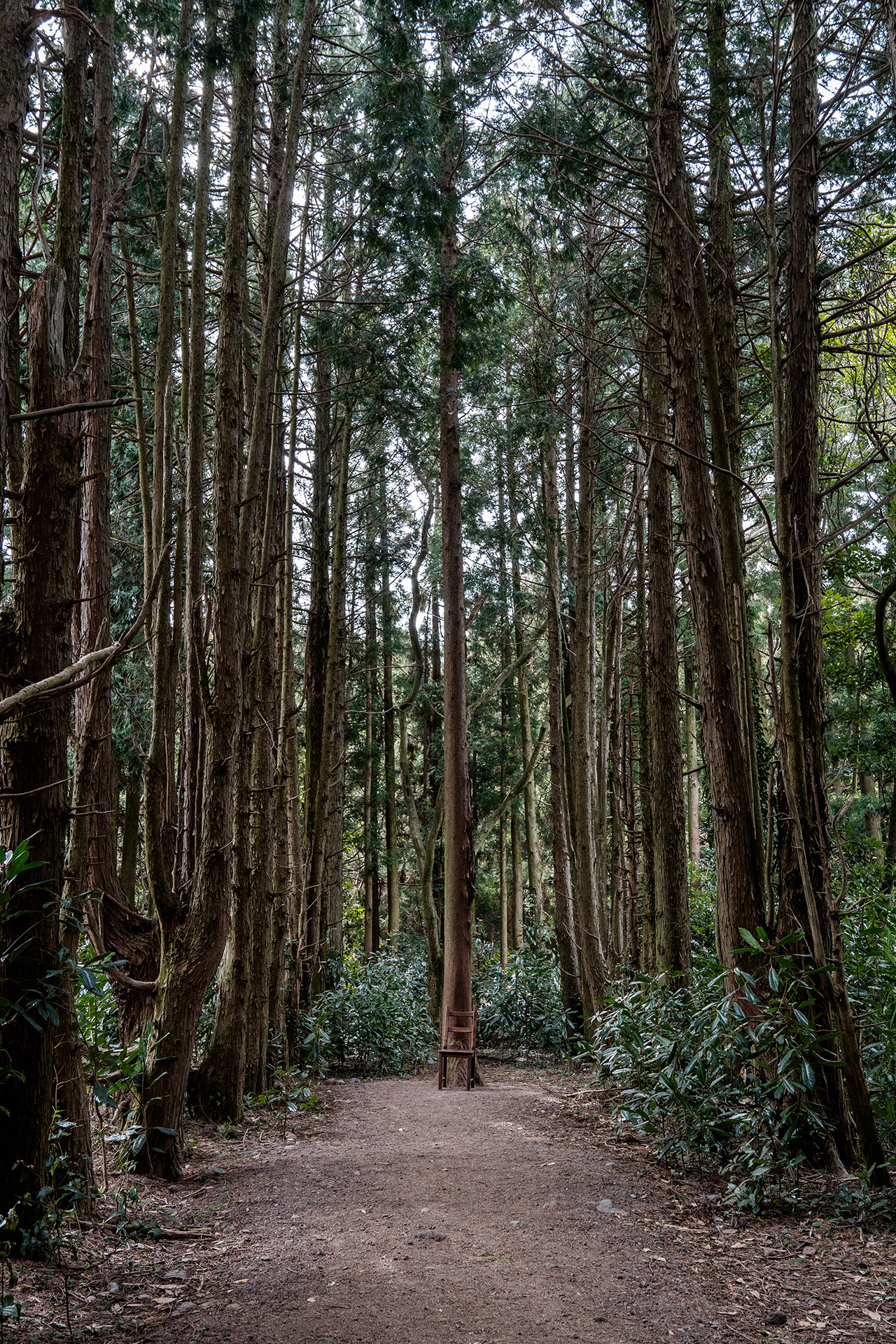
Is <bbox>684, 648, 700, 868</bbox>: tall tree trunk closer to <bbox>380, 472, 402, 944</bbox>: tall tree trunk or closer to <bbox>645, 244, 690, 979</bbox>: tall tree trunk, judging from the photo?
<bbox>380, 472, 402, 944</bbox>: tall tree trunk

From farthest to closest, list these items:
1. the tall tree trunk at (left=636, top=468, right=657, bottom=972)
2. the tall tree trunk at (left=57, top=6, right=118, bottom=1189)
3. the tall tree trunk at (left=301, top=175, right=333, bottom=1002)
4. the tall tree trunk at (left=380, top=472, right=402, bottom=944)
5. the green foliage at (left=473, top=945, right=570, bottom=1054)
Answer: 1. the tall tree trunk at (left=380, top=472, right=402, bottom=944)
2. the green foliage at (left=473, top=945, right=570, bottom=1054)
3. the tall tree trunk at (left=301, top=175, right=333, bottom=1002)
4. the tall tree trunk at (left=636, top=468, right=657, bottom=972)
5. the tall tree trunk at (left=57, top=6, right=118, bottom=1189)

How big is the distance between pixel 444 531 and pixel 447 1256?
7.94 m

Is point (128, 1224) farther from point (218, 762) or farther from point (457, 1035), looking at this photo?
point (457, 1035)

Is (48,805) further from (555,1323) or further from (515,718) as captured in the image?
(515,718)

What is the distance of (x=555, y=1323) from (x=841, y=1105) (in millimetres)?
2273

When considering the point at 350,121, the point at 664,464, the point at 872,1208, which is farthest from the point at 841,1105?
the point at 350,121

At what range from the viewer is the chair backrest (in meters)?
10.1

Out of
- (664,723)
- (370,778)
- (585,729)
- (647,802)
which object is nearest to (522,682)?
(585,729)

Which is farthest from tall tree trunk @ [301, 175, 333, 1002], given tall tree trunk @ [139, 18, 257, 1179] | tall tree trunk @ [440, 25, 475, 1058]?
tall tree trunk @ [139, 18, 257, 1179]

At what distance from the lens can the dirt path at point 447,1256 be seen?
124 inches

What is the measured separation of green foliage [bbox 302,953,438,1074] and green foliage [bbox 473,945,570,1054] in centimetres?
163

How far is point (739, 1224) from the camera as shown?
428 centimetres

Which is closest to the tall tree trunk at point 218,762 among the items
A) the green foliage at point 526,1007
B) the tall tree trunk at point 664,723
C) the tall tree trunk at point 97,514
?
the tall tree trunk at point 97,514

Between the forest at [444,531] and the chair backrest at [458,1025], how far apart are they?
0.07m
